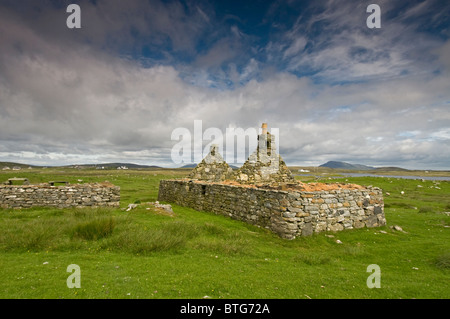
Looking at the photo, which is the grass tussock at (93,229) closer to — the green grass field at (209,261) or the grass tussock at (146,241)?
the green grass field at (209,261)

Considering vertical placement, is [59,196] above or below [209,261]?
above

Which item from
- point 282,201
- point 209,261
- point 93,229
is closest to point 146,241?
point 209,261

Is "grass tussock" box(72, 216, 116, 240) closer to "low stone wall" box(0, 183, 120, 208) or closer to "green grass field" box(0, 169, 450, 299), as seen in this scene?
"green grass field" box(0, 169, 450, 299)

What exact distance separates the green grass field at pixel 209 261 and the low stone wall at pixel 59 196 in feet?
7.96

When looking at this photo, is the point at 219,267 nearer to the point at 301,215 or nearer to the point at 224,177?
the point at 301,215

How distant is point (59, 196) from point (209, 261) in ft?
43.8

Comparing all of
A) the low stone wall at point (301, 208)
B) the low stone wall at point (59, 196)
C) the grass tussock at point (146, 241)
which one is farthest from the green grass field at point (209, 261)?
the low stone wall at point (59, 196)

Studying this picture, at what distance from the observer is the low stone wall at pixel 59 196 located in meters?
14.7

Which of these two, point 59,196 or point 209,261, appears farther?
point 59,196

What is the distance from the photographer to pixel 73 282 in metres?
5.55

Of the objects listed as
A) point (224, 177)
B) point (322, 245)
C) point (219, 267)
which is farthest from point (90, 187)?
point (322, 245)

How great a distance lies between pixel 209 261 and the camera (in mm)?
7602

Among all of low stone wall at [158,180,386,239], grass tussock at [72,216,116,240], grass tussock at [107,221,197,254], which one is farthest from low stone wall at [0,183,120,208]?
low stone wall at [158,180,386,239]

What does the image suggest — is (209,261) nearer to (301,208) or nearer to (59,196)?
(301,208)
